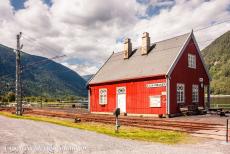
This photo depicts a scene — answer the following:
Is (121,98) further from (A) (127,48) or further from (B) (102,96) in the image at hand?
(A) (127,48)

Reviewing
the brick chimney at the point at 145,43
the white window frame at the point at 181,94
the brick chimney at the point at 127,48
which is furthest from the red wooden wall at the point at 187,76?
the brick chimney at the point at 127,48

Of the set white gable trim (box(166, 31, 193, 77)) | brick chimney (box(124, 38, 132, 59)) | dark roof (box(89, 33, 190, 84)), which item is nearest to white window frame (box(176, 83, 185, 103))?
white gable trim (box(166, 31, 193, 77))

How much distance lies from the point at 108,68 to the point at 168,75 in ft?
43.6

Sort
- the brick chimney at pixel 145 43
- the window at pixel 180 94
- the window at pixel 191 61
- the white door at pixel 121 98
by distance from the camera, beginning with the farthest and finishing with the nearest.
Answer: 1. the brick chimney at pixel 145 43
2. the white door at pixel 121 98
3. the window at pixel 191 61
4. the window at pixel 180 94

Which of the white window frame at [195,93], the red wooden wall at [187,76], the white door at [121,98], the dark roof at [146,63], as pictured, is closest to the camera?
the red wooden wall at [187,76]

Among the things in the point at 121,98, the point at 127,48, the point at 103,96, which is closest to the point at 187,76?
the point at 121,98

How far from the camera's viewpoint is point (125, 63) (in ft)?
131

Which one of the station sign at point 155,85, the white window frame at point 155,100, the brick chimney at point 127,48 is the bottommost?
the white window frame at point 155,100

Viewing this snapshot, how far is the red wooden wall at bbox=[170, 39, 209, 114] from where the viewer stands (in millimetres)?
31453

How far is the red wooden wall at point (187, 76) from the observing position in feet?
103

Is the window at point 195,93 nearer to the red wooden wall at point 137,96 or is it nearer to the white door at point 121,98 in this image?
the red wooden wall at point 137,96

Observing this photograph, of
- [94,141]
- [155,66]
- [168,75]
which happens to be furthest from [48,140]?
[155,66]

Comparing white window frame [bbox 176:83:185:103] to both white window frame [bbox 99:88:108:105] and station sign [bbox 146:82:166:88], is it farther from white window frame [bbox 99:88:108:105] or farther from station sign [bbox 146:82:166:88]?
white window frame [bbox 99:88:108:105]

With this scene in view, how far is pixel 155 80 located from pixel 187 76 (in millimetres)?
4108
